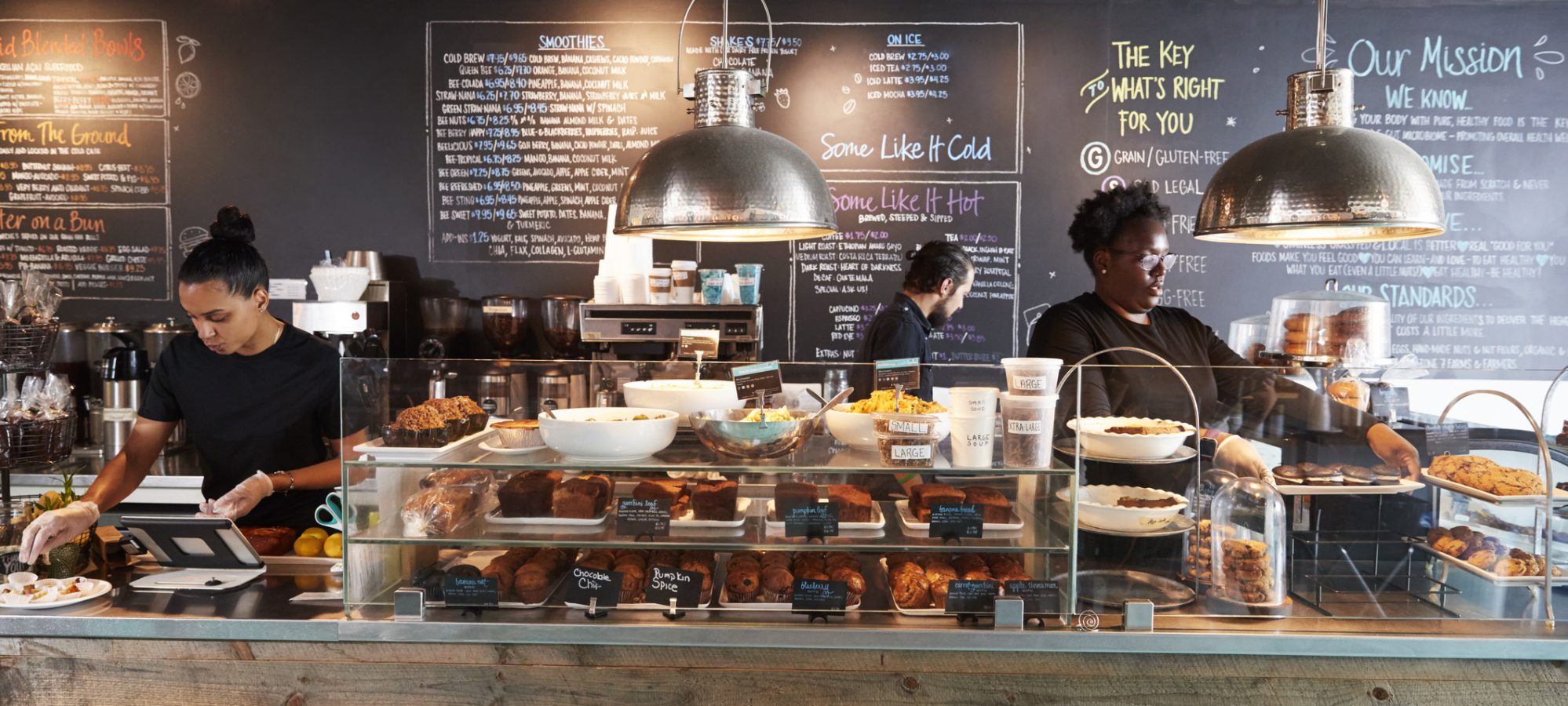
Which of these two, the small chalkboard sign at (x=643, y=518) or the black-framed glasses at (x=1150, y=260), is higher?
the black-framed glasses at (x=1150, y=260)

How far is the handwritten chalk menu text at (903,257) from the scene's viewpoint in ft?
14.6

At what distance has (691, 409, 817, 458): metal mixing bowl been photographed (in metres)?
1.83

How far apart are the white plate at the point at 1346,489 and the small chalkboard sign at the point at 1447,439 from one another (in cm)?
8

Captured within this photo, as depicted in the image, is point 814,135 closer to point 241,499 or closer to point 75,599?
point 241,499

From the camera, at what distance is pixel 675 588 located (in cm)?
184

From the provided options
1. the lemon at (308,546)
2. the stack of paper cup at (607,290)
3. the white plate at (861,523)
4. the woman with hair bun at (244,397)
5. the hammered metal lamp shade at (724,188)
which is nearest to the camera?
the hammered metal lamp shade at (724,188)

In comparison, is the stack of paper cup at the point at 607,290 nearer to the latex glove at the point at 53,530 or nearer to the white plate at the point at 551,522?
the latex glove at the point at 53,530

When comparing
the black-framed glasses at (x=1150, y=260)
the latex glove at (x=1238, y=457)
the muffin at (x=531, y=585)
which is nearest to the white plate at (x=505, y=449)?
the muffin at (x=531, y=585)

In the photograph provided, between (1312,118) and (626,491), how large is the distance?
1488 mm

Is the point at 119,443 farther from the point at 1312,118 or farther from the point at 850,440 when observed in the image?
the point at 1312,118

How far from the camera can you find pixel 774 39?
14.4ft

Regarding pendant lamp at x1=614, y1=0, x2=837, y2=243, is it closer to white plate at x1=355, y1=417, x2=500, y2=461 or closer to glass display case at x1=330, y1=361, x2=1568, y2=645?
glass display case at x1=330, y1=361, x2=1568, y2=645

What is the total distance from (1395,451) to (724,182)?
141cm

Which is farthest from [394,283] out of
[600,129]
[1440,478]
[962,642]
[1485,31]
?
[1485,31]
